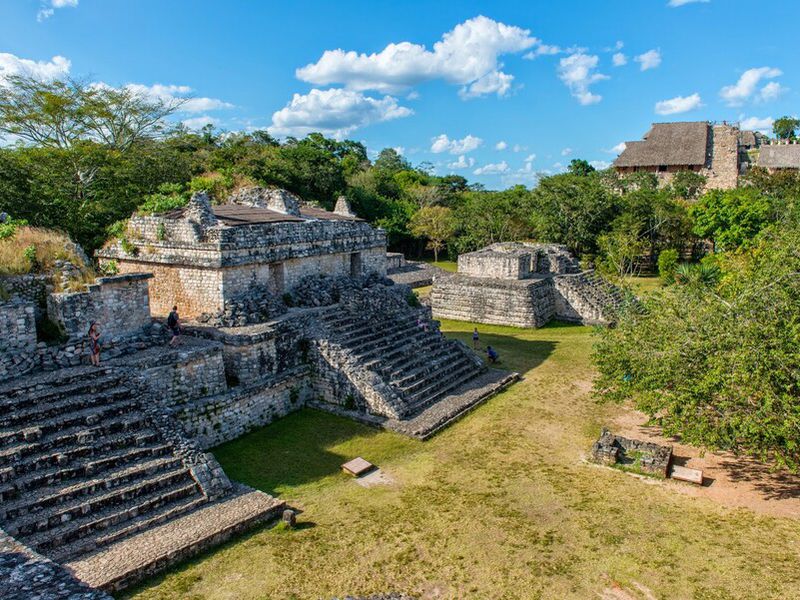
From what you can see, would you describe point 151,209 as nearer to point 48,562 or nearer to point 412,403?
point 412,403

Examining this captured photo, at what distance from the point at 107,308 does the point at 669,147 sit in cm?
4395

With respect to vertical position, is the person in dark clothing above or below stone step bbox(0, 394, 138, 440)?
below

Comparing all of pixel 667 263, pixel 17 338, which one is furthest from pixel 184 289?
pixel 667 263

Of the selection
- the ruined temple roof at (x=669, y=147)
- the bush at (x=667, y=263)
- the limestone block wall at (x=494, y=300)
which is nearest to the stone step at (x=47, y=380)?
the limestone block wall at (x=494, y=300)

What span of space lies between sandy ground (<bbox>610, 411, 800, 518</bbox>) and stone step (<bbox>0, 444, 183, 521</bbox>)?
8.35m

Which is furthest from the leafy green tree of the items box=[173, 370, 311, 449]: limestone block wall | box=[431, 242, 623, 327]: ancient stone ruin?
box=[173, 370, 311, 449]: limestone block wall

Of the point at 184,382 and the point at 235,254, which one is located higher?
the point at 235,254

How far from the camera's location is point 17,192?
15891 mm

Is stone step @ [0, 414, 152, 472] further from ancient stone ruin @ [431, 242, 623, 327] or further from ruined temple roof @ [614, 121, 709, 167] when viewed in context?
ruined temple roof @ [614, 121, 709, 167]

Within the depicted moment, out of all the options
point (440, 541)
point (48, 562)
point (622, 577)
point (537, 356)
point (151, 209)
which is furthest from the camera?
point (537, 356)

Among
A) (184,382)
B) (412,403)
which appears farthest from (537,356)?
(184,382)

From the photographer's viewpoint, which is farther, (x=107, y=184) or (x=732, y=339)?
(x=107, y=184)

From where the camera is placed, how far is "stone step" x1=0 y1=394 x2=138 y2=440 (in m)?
8.21

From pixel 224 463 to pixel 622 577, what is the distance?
22.1 feet
